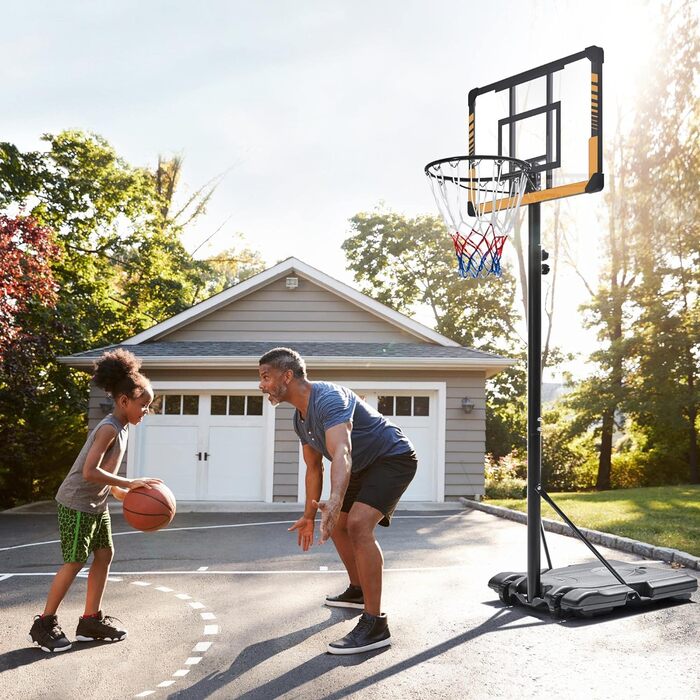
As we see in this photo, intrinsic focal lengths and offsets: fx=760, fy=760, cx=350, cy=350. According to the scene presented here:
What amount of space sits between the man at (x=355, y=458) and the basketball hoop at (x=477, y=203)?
7.43ft

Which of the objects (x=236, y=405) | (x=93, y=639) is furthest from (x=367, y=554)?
(x=236, y=405)

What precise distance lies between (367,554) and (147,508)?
136cm

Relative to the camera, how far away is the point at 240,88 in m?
18.4

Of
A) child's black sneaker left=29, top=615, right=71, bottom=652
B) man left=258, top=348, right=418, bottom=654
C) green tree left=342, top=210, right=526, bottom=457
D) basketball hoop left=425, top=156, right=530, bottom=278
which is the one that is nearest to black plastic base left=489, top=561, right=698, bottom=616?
A: man left=258, top=348, right=418, bottom=654

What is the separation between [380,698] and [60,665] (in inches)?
70.2

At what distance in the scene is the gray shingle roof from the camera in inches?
580

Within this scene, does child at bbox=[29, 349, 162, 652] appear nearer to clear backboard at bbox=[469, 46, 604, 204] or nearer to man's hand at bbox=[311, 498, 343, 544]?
man's hand at bbox=[311, 498, 343, 544]

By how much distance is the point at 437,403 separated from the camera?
587 inches

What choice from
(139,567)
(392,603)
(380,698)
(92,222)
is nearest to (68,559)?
(380,698)

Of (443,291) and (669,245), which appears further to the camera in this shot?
(443,291)

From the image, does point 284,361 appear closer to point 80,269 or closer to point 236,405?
point 236,405

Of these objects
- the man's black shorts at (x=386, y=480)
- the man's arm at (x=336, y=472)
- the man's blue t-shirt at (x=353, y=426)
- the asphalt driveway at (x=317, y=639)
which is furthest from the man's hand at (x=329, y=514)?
the asphalt driveway at (x=317, y=639)

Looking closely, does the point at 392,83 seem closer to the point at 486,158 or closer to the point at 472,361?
the point at 472,361

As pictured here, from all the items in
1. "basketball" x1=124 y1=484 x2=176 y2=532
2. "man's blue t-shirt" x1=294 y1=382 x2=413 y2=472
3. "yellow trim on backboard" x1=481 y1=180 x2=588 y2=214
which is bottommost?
"basketball" x1=124 y1=484 x2=176 y2=532
